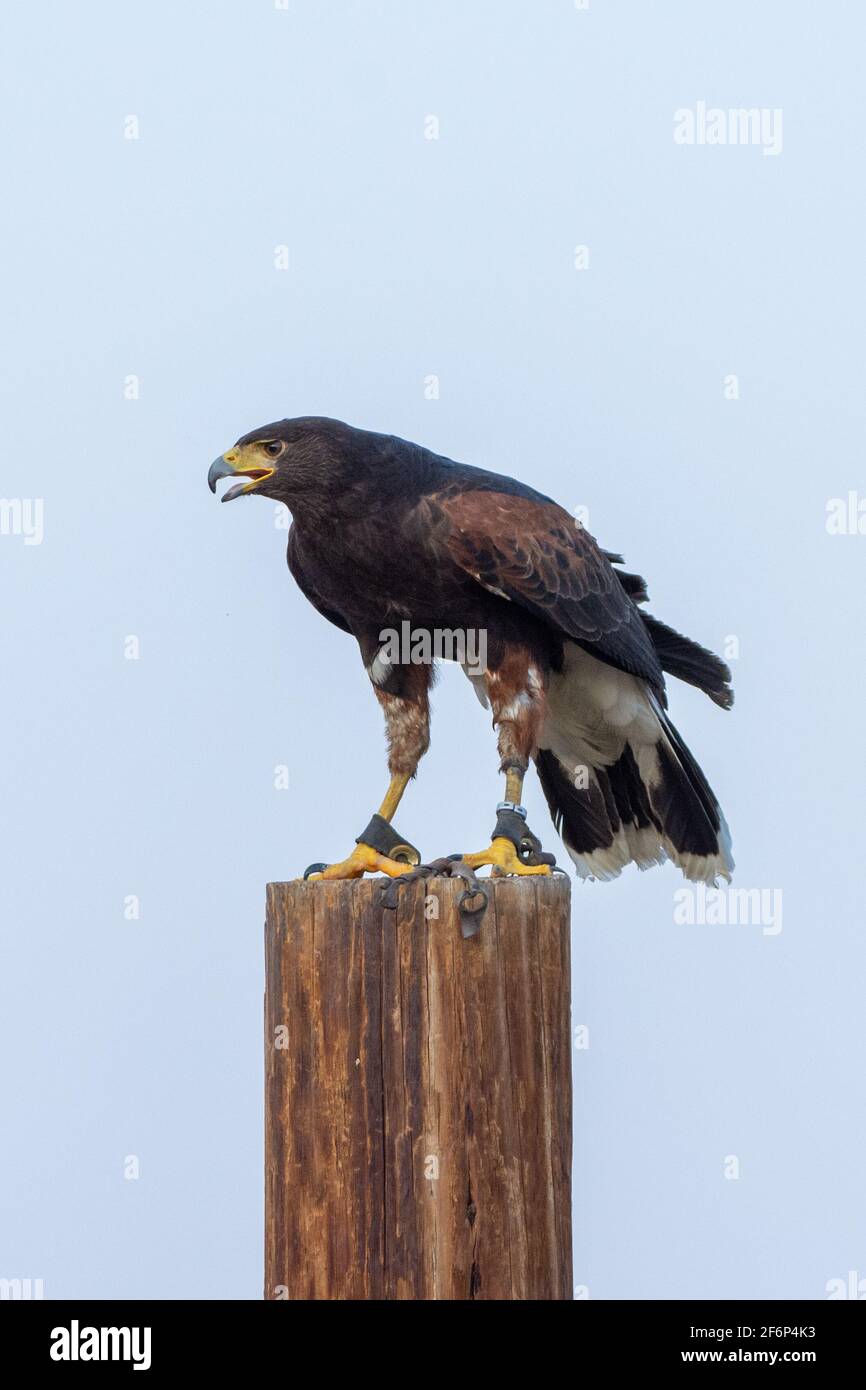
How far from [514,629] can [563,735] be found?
883 mm

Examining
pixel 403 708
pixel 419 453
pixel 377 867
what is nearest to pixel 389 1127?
pixel 377 867

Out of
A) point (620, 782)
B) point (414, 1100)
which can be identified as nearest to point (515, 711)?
point (620, 782)

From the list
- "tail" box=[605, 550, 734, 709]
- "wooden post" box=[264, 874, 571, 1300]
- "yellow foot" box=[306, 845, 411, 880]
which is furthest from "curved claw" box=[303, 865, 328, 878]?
"tail" box=[605, 550, 734, 709]

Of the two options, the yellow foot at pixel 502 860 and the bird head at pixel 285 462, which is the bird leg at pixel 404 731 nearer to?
the yellow foot at pixel 502 860

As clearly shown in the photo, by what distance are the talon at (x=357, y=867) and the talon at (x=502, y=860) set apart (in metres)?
0.29

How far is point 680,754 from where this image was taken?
682cm

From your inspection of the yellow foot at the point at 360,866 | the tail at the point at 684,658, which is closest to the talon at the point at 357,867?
the yellow foot at the point at 360,866

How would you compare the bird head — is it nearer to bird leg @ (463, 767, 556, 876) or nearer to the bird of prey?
the bird of prey

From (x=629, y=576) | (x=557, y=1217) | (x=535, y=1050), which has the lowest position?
(x=557, y=1217)

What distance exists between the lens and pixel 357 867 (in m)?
5.74

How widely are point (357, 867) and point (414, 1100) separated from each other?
4.74ft

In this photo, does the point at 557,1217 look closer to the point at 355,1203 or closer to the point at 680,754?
the point at 355,1203

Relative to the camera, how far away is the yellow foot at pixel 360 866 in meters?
5.72

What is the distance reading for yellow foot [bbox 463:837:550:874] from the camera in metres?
5.52
